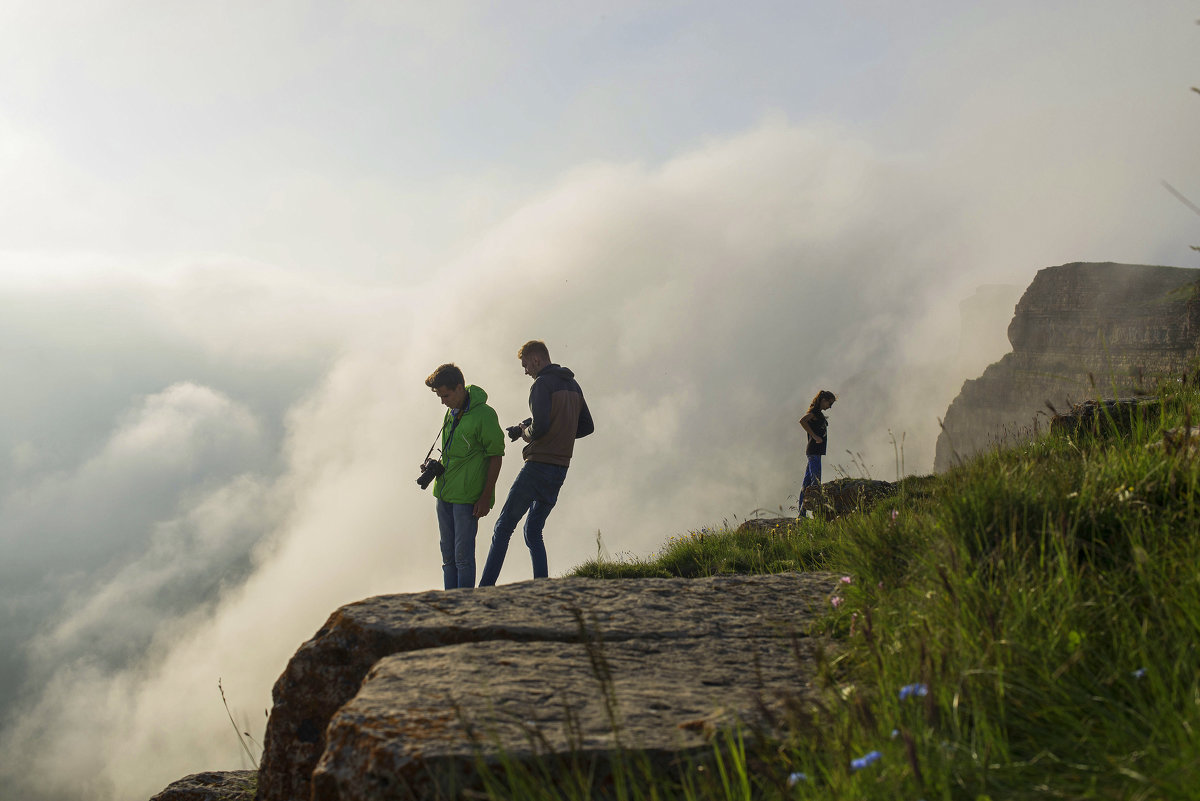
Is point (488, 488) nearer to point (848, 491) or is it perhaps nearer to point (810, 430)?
point (848, 491)

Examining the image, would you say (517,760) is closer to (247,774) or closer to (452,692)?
(452,692)

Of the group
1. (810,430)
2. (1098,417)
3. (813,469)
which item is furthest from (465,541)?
(813,469)

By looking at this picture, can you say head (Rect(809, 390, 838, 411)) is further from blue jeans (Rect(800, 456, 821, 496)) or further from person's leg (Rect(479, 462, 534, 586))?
person's leg (Rect(479, 462, 534, 586))

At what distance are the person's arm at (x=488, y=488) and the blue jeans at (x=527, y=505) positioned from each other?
182mm

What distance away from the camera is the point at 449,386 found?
8102 mm

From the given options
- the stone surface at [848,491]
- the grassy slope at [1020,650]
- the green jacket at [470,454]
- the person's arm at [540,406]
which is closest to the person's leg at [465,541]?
the green jacket at [470,454]

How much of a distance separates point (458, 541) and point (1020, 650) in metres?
6.47

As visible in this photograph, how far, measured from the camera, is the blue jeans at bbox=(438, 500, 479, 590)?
802cm

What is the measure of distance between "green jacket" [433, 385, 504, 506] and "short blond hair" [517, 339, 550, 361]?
2.00 feet

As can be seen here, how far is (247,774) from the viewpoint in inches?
215

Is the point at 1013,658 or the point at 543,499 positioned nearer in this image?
the point at 1013,658

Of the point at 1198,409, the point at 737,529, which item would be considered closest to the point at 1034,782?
the point at 1198,409

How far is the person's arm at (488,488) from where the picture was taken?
8.02m

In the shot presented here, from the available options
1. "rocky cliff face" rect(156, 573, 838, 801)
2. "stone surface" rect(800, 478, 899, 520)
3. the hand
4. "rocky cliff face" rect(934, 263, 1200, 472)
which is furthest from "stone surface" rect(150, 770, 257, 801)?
"rocky cliff face" rect(934, 263, 1200, 472)
